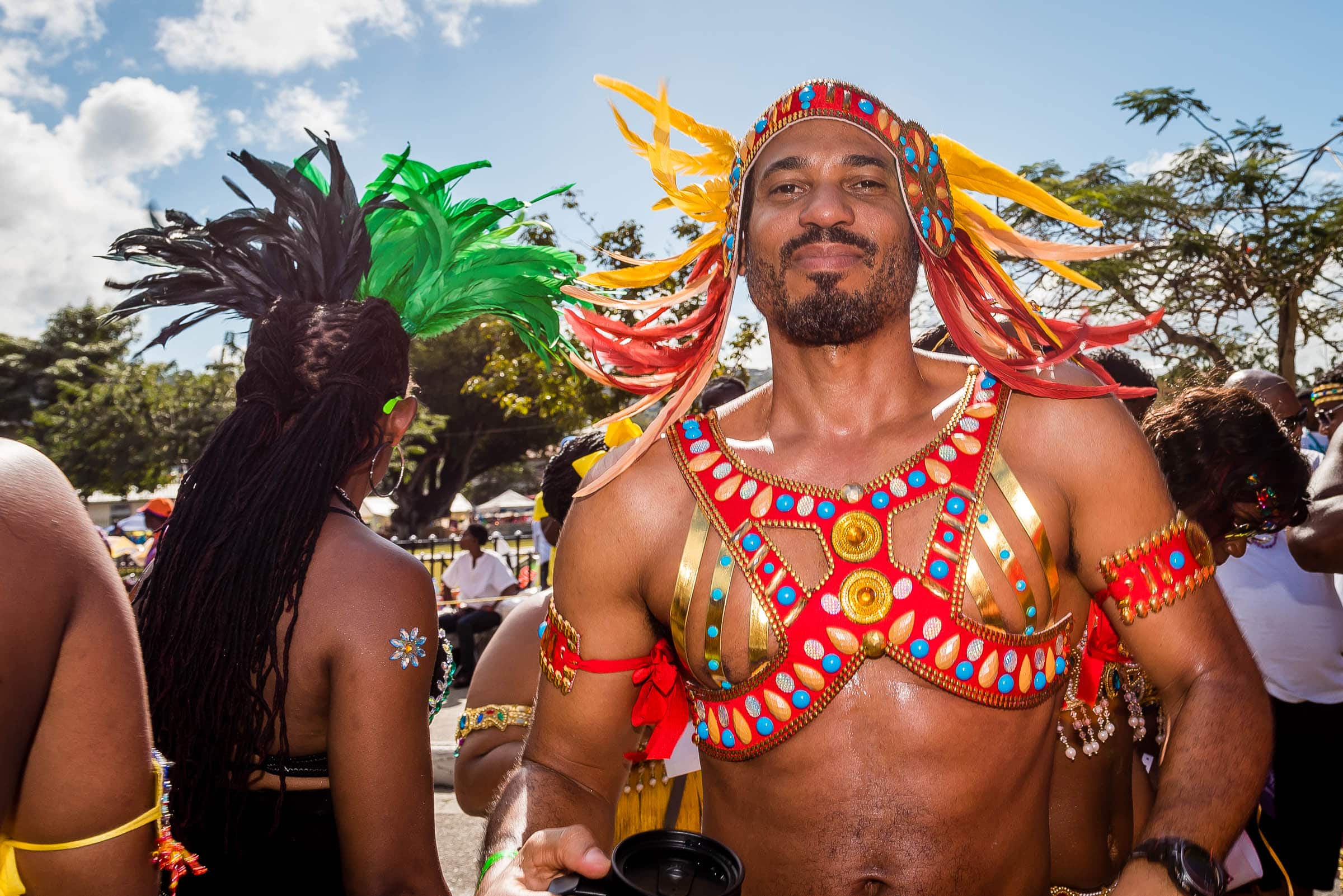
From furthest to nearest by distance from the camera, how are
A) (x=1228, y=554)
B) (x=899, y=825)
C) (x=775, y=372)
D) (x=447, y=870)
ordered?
(x=447, y=870)
(x=1228, y=554)
(x=775, y=372)
(x=899, y=825)

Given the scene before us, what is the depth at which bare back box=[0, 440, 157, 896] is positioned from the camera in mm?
1279

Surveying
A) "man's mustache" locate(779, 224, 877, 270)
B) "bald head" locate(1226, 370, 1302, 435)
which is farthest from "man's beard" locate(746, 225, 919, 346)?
"bald head" locate(1226, 370, 1302, 435)

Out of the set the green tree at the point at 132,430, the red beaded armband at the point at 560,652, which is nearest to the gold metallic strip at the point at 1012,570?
the red beaded armband at the point at 560,652

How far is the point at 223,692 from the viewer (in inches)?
81.7

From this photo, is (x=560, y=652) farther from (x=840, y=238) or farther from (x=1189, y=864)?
(x=1189, y=864)

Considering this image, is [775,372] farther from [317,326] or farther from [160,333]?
[160,333]

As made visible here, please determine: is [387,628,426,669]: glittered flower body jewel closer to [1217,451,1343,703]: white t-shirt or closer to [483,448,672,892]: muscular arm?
[483,448,672,892]: muscular arm

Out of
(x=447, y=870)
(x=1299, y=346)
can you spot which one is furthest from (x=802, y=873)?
(x=1299, y=346)

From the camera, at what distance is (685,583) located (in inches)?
85.8

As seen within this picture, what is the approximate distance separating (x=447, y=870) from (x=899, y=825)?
3.60 meters

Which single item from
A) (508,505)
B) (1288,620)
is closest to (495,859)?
(1288,620)

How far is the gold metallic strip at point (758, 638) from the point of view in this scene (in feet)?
6.90

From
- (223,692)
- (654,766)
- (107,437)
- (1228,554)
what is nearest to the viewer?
(223,692)

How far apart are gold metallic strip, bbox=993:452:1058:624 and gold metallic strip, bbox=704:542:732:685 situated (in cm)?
66
